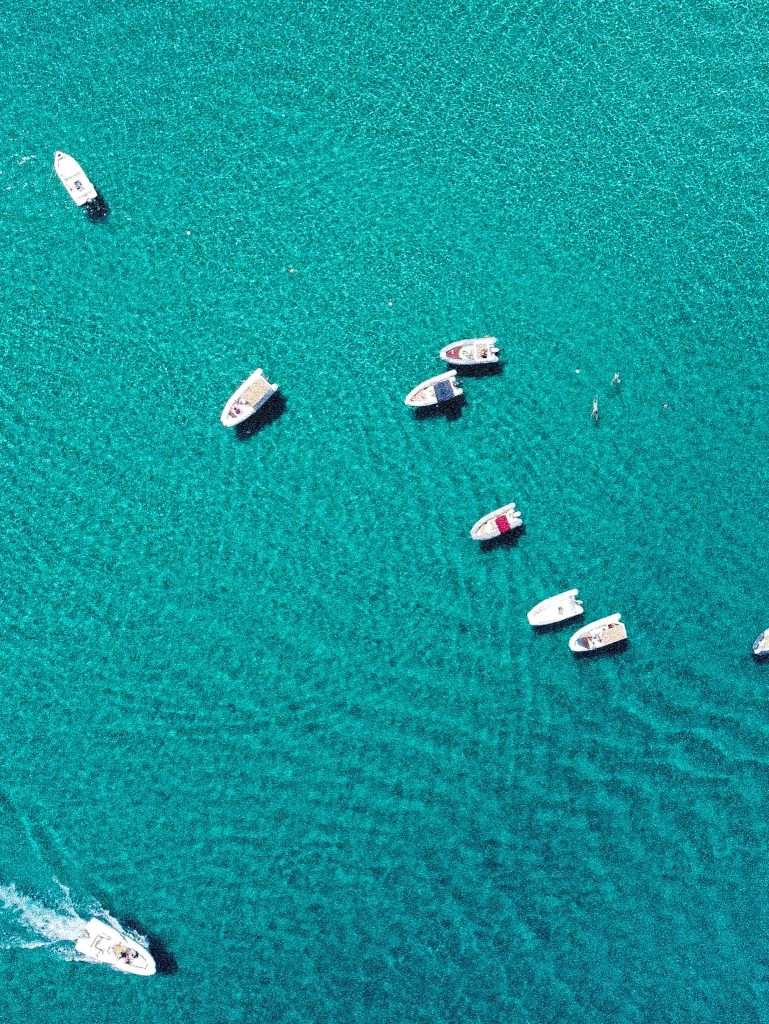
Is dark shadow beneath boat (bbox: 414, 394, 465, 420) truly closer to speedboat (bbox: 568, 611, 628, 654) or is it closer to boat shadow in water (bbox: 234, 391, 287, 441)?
boat shadow in water (bbox: 234, 391, 287, 441)

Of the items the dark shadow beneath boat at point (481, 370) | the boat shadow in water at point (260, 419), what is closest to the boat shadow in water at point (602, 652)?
the dark shadow beneath boat at point (481, 370)

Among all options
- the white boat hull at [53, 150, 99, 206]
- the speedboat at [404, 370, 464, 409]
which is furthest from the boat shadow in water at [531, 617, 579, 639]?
the white boat hull at [53, 150, 99, 206]

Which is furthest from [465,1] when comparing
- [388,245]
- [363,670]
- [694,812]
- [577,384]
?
[694,812]

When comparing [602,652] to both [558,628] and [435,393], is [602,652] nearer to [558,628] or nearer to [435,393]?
[558,628]

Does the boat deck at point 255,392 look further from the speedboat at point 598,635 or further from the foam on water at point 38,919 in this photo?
the foam on water at point 38,919

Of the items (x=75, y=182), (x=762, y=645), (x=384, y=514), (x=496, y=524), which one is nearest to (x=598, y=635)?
(x=496, y=524)

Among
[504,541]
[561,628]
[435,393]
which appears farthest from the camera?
[435,393]
